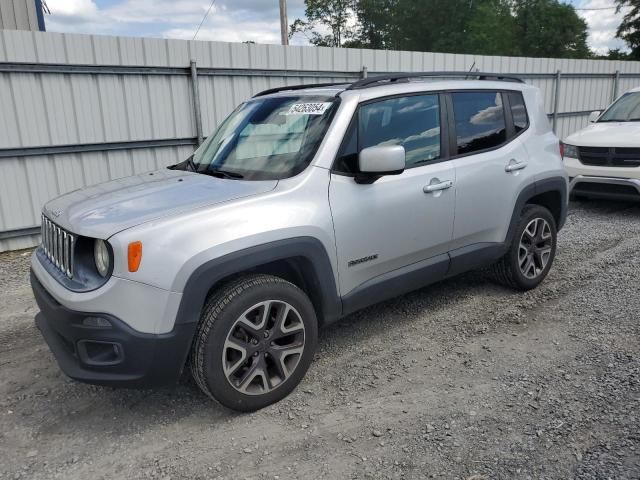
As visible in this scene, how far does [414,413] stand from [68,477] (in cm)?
181

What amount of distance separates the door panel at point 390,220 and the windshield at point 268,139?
0.32 metres

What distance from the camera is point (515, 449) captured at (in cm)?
265

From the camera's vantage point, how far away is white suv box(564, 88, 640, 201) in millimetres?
7219

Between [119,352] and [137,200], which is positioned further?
[137,200]

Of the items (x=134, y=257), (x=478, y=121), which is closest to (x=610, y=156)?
(x=478, y=121)

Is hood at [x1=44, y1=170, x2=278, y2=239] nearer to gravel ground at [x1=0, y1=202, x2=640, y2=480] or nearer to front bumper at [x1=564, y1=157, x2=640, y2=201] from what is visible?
gravel ground at [x1=0, y1=202, x2=640, y2=480]

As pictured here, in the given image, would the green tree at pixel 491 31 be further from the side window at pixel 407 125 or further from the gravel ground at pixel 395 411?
the gravel ground at pixel 395 411

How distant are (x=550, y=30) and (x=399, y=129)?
145 ft

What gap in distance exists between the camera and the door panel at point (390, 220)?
10.9ft

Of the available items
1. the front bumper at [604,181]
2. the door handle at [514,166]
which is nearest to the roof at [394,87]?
the door handle at [514,166]

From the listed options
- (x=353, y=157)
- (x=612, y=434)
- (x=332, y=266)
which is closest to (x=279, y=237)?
(x=332, y=266)

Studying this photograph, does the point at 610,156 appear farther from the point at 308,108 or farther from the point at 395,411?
the point at 395,411

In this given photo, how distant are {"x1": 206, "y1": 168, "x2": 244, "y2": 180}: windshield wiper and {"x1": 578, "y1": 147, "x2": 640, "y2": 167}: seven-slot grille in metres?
6.07

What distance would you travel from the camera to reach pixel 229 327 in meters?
2.84
